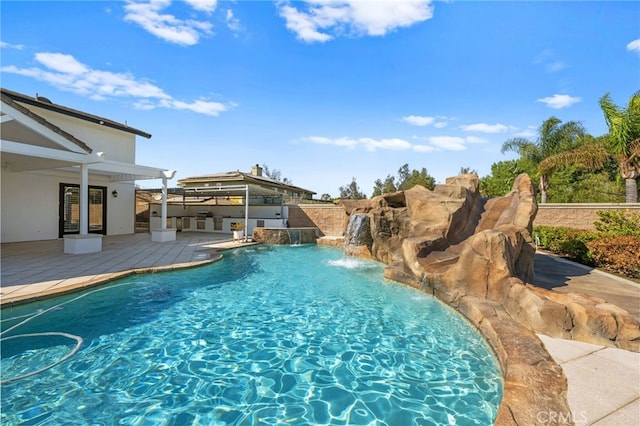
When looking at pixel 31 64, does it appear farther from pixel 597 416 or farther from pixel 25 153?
pixel 597 416

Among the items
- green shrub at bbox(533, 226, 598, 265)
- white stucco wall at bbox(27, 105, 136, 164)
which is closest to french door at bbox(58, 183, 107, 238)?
white stucco wall at bbox(27, 105, 136, 164)

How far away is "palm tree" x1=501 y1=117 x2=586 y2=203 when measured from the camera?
2295 cm

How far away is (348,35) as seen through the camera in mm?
13414

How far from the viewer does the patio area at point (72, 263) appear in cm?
669

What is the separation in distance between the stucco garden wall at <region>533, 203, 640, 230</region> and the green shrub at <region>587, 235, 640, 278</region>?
197 inches

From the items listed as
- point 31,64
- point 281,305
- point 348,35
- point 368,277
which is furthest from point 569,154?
point 31,64

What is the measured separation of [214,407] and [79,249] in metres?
10.7

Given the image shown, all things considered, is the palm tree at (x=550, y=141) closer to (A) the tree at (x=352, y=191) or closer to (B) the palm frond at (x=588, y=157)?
(B) the palm frond at (x=588, y=157)

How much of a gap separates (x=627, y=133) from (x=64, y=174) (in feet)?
87.9

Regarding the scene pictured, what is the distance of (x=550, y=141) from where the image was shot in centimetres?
2358

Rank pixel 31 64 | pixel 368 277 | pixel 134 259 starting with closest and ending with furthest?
pixel 368 277 < pixel 134 259 < pixel 31 64

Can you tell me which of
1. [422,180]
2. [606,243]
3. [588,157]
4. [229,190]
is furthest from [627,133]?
[422,180]

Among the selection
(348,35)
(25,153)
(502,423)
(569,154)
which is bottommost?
(502,423)

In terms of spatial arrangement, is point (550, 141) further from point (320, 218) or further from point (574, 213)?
point (320, 218)
